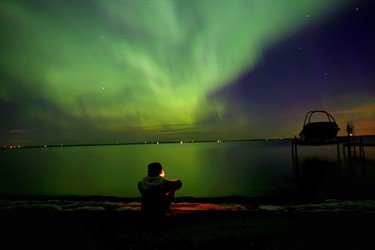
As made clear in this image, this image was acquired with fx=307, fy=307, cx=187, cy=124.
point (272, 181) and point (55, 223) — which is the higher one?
point (55, 223)

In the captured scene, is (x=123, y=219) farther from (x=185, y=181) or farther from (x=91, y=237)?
(x=185, y=181)

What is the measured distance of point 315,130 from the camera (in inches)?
1438

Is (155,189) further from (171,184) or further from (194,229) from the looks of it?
(194,229)

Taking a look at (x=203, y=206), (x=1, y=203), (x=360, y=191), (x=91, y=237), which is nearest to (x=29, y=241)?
(x=91, y=237)

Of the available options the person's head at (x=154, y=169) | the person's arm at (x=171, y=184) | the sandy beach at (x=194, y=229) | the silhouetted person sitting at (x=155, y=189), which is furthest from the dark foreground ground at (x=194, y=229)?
the person's head at (x=154, y=169)

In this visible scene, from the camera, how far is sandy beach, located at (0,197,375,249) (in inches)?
272

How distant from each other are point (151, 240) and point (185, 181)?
28.6m

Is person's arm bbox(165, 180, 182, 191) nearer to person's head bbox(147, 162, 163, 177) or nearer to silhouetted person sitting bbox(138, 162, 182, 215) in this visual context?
silhouetted person sitting bbox(138, 162, 182, 215)

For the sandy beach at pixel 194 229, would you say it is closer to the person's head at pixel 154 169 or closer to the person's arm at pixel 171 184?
the person's arm at pixel 171 184

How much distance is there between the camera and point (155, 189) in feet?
27.2

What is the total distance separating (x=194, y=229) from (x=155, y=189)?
4.85 ft

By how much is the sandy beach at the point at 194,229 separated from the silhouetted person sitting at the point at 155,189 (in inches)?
14.7

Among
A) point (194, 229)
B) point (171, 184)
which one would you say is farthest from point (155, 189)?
point (194, 229)

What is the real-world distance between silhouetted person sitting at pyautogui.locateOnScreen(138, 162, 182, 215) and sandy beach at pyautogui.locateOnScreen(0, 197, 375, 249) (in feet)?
1.22
